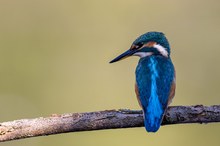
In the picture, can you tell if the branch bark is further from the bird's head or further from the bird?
the bird's head

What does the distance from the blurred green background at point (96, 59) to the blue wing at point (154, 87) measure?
8.39 ft

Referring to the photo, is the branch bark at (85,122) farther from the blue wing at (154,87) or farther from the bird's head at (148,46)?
the bird's head at (148,46)

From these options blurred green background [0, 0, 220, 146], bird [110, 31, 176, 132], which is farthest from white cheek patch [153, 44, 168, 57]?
blurred green background [0, 0, 220, 146]

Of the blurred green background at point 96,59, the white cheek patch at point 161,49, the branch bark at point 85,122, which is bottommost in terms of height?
the blurred green background at point 96,59

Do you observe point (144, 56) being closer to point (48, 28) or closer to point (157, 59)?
Result: point (157, 59)

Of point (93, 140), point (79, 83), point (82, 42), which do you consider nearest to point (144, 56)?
point (93, 140)

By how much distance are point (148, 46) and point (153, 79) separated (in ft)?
1.26

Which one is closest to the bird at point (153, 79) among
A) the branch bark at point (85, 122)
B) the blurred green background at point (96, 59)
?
the branch bark at point (85, 122)

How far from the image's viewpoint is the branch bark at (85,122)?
153 inches

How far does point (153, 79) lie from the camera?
4.22 meters

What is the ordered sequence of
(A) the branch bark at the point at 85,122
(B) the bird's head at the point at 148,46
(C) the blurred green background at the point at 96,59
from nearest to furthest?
(A) the branch bark at the point at 85,122 < (B) the bird's head at the point at 148,46 < (C) the blurred green background at the point at 96,59

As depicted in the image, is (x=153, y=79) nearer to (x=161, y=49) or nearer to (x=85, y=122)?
(x=161, y=49)

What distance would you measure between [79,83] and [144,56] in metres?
3.47

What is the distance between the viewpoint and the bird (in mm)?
4012
